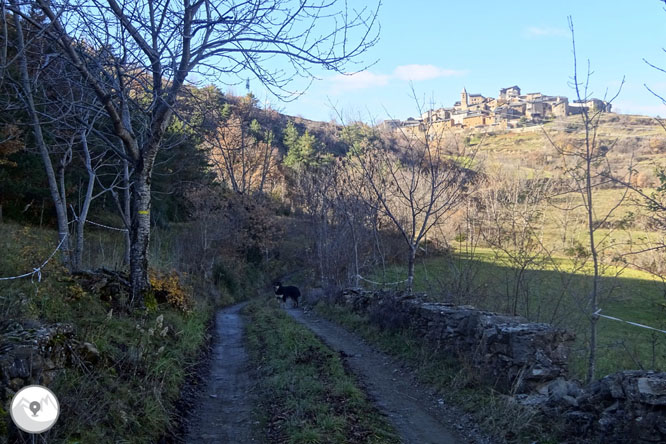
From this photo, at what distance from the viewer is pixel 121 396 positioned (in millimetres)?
5562

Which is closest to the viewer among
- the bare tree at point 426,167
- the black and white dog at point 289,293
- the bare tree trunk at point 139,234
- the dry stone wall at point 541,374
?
the dry stone wall at point 541,374

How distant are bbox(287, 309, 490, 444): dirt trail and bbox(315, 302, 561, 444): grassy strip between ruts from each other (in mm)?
193

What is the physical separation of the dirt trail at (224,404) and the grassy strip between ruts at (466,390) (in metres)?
3.02

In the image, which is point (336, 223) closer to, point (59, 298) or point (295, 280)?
point (295, 280)

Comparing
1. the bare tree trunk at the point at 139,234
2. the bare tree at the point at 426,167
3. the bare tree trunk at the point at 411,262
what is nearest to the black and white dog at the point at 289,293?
the bare tree at the point at 426,167

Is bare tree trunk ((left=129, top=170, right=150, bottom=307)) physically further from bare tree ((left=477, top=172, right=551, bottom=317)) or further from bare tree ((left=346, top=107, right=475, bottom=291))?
bare tree ((left=477, top=172, right=551, bottom=317))

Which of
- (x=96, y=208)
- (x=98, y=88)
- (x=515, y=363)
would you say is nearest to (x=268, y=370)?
(x=515, y=363)

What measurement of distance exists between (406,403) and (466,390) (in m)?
0.98

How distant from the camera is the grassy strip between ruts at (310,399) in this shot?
5.68m

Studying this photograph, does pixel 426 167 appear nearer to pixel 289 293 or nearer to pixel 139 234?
pixel 139 234

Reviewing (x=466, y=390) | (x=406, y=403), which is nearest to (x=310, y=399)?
(x=406, y=403)

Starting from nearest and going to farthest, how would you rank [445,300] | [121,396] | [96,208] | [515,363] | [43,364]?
[43,364], [121,396], [515,363], [445,300], [96,208]

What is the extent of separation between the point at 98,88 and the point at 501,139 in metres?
84.1

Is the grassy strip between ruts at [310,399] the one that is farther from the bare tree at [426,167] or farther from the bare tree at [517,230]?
the bare tree at [517,230]
